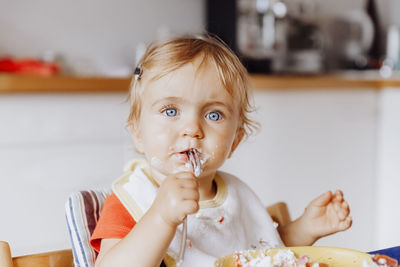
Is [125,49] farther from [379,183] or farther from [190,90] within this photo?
[190,90]

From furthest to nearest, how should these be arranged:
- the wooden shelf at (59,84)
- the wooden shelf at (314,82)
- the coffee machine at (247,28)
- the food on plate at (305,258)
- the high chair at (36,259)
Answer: the coffee machine at (247,28) < the wooden shelf at (314,82) < the wooden shelf at (59,84) < the high chair at (36,259) < the food on plate at (305,258)

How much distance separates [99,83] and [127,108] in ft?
0.53

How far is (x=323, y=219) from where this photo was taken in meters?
0.94

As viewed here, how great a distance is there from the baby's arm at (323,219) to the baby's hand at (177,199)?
36cm

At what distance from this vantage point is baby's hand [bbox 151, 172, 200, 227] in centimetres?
65

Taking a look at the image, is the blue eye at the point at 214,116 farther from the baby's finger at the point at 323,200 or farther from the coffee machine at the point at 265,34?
the coffee machine at the point at 265,34

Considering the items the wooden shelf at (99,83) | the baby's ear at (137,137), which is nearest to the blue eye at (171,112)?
the baby's ear at (137,137)

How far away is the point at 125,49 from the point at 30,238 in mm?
1071

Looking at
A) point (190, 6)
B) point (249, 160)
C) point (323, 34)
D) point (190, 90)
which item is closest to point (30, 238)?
point (249, 160)

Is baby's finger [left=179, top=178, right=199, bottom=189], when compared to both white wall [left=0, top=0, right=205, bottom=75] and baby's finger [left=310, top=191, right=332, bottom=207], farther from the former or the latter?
white wall [left=0, top=0, right=205, bottom=75]

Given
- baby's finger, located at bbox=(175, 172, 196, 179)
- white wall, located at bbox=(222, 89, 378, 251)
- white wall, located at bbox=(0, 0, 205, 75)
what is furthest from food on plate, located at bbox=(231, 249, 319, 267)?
white wall, located at bbox=(0, 0, 205, 75)

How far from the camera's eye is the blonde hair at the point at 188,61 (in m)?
0.79

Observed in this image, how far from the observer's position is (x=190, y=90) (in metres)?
0.76

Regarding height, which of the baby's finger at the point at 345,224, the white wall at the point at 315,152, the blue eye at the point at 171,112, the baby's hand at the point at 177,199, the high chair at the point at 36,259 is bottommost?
the white wall at the point at 315,152
